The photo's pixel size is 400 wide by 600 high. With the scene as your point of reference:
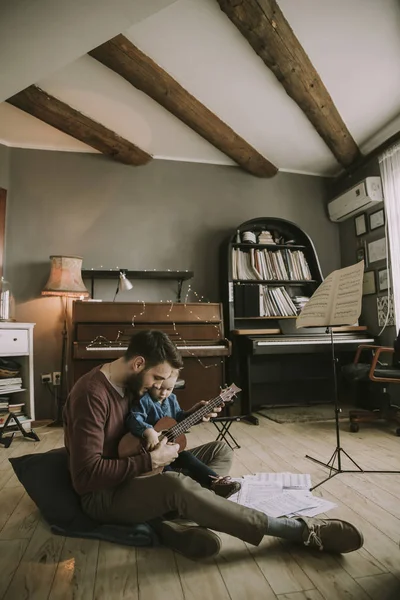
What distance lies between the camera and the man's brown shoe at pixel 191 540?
4.35 feet

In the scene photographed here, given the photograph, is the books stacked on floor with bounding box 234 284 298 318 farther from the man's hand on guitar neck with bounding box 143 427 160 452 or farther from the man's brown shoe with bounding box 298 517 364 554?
the man's brown shoe with bounding box 298 517 364 554

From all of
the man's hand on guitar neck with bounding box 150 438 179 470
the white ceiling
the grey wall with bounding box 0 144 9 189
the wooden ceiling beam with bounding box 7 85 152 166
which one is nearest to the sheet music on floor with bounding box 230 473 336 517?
the man's hand on guitar neck with bounding box 150 438 179 470

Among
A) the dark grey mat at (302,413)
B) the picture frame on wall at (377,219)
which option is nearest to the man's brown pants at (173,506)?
the dark grey mat at (302,413)

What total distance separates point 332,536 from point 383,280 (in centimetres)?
313

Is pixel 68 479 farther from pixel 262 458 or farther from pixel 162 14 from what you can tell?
pixel 162 14

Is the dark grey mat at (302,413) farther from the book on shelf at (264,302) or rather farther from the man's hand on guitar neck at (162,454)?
the man's hand on guitar neck at (162,454)

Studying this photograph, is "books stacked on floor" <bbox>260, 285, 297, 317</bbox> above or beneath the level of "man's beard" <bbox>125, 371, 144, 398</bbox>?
above

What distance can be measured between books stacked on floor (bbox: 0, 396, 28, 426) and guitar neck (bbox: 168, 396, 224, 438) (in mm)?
2130

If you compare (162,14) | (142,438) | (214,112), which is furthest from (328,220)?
(142,438)

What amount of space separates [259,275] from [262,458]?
2.07m

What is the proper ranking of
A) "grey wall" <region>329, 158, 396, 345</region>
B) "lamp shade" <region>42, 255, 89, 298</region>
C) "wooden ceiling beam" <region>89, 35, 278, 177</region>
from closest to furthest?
"wooden ceiling beam" <region>89, 35, 278, 177</region>, "lamp shade" <region>42, 255, 89, 298</region>, "grey wall" <region>329, 158, 396, 345</region>

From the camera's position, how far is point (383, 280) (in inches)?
157

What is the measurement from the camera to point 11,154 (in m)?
4.09

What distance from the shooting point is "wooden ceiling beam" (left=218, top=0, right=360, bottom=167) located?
2635 millimetres
